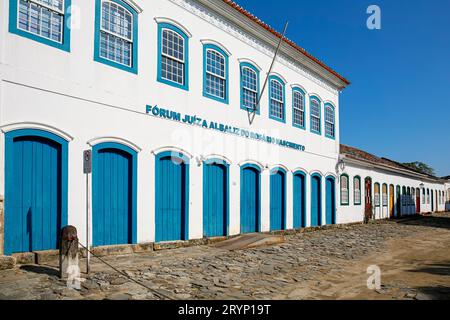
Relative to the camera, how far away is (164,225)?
32.8 ft

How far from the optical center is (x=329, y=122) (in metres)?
18.8

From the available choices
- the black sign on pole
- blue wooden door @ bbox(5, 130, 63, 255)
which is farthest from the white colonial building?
the black sign on pole

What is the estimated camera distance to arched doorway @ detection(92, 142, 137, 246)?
333 inches

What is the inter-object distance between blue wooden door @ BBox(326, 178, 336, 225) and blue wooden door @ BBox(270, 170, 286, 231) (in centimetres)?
417

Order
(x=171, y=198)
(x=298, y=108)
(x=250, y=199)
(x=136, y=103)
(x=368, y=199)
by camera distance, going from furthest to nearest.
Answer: (x=368, y=199) → (x=298, y=108) → (x=250, y=199) → (x=171, y=198) → (x=136, y=103)

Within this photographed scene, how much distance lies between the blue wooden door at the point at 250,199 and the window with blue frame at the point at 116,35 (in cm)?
560

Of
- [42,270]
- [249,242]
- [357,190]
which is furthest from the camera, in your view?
[357,190]

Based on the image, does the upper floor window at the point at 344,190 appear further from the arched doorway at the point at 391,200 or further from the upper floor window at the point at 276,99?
the arched doorway at the point at 391,200

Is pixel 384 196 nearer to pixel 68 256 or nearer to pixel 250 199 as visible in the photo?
pixel 250 199

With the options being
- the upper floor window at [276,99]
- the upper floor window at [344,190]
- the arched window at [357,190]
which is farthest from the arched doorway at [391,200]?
the upper floor window at [276,99]

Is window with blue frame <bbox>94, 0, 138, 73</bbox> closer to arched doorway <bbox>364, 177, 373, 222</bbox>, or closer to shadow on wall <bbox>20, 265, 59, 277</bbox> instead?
shadow on wall <bbox>20, 265, 59, 277</bbox>

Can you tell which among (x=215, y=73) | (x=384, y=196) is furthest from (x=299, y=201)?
(x=384, y=196)

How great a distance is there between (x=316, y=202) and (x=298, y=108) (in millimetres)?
4535

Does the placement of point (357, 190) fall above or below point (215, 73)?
below
